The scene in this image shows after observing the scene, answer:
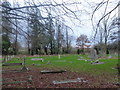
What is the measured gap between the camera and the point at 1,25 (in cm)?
498

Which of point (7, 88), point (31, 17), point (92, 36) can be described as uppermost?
point (31, 17)

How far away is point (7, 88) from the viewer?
4.30 meters

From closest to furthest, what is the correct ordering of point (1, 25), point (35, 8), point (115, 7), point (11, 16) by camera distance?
point (115, 7) < point (35, 8) < point (11, 16) < point (1, 25)

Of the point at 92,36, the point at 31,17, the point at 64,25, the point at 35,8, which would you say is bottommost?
the point at 92,36

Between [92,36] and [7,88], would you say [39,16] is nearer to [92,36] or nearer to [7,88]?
[92,36]

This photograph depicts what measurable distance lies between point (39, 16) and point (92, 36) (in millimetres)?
2026

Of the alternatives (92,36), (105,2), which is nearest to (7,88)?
(92,36)

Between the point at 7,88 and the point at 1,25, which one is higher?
the point at 1,25

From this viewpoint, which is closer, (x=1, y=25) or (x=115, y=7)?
(x=115, y=7)

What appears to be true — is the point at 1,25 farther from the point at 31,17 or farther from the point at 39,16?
the point at 39,16

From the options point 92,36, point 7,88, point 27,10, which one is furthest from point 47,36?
point 7,88

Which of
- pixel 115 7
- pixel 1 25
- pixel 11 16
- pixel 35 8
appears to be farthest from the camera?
pixel 1 25

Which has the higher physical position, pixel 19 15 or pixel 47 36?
pixel 19 15

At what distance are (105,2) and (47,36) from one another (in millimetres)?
2520
